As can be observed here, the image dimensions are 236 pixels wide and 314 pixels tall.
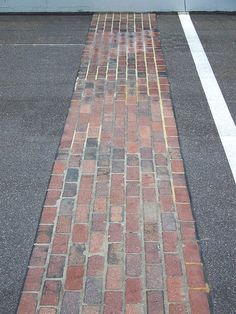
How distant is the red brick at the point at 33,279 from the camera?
311 centimetres

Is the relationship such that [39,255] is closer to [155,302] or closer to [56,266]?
[56,266]

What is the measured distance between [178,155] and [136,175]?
682mm

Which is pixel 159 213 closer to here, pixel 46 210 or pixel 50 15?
pixel 46 210

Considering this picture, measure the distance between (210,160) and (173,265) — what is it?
69.0 inches

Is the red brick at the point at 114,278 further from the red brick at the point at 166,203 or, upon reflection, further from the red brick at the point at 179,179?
the red brick at the point at 179,179

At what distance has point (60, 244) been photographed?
3.49m

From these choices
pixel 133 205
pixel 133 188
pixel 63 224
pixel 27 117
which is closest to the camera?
pixel 63 224

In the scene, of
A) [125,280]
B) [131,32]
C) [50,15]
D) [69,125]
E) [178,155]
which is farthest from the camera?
[50,15]

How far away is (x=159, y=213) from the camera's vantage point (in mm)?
3844

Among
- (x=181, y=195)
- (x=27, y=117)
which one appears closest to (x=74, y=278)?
(x=181, y=195)

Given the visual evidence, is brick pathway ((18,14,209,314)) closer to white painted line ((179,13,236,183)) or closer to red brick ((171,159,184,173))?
red brick ((171,159,184,173))

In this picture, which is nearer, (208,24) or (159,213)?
(159,213)

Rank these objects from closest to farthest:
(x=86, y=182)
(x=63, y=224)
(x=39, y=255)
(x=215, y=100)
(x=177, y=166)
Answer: (x=39, y=255), (x=63, y=224), (x=86, y=182), (x=177, y=166), (x=215, y=100)

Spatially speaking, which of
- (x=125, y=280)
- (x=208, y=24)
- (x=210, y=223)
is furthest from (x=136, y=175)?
(x=208, y=24)
